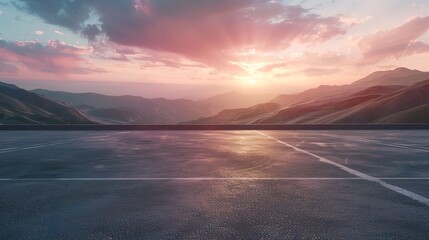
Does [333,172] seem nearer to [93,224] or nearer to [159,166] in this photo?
[159,166]

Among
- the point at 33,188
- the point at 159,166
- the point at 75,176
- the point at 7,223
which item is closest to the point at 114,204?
the point at 7,223

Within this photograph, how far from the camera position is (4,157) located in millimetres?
12992

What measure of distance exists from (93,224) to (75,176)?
4251 millimetres

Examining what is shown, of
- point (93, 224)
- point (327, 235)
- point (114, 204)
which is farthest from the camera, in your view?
point (114, 204)

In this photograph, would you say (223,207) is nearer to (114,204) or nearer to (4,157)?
(114,204)

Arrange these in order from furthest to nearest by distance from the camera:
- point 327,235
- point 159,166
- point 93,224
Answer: point 159,166 < point 93,224 < point 327,235

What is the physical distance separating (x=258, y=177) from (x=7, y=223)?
5.37 m

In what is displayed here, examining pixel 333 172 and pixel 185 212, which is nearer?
pixel 185 212

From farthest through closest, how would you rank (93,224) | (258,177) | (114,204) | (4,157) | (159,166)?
(4,157), (159,166), (258,177), (114,204), (93,224)

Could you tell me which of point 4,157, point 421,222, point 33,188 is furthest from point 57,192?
point 4,157

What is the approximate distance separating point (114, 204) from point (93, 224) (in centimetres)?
111

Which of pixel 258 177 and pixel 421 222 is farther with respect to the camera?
pixel 258 177

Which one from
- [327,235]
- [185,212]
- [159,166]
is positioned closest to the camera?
[327,235]

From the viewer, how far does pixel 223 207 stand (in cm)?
607
